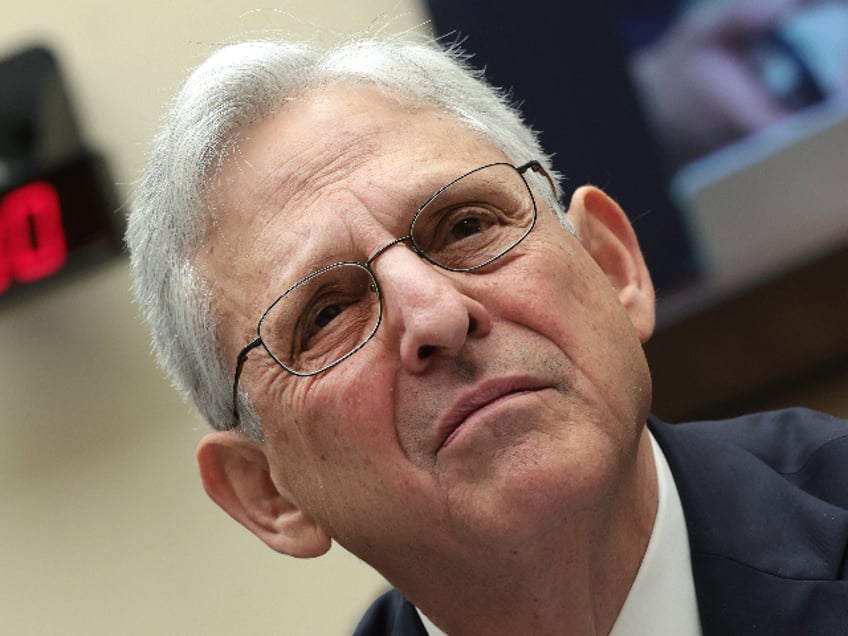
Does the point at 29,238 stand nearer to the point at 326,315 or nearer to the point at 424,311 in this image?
the point at 326,315

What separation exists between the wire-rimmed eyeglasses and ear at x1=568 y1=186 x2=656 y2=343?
8.9 inches

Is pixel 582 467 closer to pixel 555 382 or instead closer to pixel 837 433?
pixel 555 382

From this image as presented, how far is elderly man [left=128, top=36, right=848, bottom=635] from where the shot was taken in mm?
1387

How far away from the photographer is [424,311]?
1.38 meters

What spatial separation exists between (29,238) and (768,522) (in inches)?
74.6

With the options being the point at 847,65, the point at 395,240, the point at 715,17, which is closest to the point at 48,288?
the point at 395,240

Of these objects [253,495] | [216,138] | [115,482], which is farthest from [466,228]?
[115,482]

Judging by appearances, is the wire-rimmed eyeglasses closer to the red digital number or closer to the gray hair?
the gray hair

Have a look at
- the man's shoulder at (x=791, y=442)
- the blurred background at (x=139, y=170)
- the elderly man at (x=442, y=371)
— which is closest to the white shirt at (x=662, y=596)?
the elderly man at (x=442, y=371)

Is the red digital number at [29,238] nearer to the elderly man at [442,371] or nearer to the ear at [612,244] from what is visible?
the elderly man at [442,371]

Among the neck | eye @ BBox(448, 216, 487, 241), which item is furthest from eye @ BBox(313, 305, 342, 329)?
the neck

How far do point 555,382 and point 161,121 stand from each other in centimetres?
85

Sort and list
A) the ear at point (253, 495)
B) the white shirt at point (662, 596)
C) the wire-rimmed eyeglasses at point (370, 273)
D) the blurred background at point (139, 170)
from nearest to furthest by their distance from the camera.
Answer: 1. the wire-rimmed eyeglasses at point (370, 273)
2. the white shirt at point (662, 596)
3. the ear at point (253, 495)
4. the blurred background at point (139, 170)

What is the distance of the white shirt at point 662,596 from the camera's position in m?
1.60
